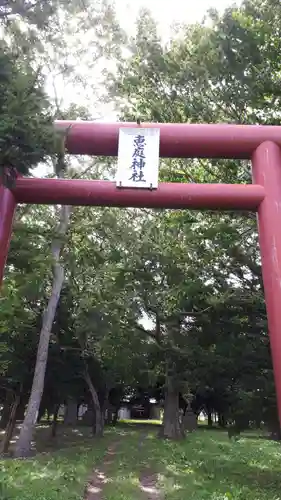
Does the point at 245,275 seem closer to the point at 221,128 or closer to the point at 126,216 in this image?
the point at 221,128

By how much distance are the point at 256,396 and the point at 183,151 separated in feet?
14.0

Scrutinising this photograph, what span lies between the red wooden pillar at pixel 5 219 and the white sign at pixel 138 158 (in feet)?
4.43

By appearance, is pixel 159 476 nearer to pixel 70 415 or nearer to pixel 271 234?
pixel 271 234

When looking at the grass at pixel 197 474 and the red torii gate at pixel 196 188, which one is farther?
the grass at pixel 197 474

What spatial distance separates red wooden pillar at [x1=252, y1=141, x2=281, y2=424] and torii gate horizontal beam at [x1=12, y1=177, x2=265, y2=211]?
0.15 m

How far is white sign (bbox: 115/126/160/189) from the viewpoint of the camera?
5570mm

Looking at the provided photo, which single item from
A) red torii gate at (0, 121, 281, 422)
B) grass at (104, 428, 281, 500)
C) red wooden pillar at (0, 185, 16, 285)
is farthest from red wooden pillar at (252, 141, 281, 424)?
red wooden pillar at (0, 185, 16, 285)

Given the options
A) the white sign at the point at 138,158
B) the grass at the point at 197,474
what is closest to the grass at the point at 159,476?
the grass at the point at 197,474

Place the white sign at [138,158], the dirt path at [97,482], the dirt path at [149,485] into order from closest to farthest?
the white sign at [138,158] → the dirt path at [97,482] → the dirt path at [149,485]

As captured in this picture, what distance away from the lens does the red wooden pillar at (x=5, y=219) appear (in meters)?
5.42

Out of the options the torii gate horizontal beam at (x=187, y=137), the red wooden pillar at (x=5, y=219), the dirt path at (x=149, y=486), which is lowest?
the dirt path at (x=149, y=486)

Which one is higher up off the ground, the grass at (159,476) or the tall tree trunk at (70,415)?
the tall tree trunk at (70,415)

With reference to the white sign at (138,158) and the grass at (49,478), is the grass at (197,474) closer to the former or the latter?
the grass at (49,478)

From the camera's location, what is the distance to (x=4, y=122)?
3805 mm
